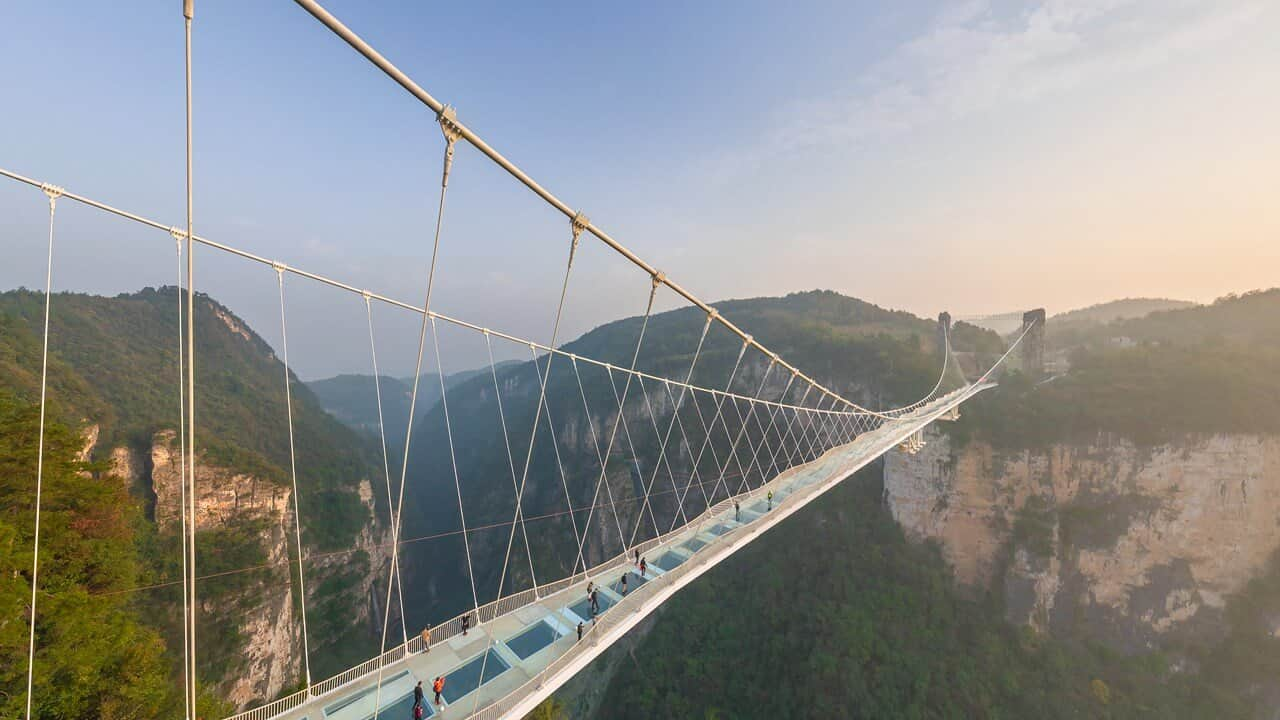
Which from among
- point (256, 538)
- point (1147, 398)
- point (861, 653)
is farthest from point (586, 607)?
point (1147, 398)

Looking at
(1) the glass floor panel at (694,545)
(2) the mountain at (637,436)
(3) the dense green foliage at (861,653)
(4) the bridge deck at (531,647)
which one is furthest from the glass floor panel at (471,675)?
(3) the dense green foliage at (861,653)

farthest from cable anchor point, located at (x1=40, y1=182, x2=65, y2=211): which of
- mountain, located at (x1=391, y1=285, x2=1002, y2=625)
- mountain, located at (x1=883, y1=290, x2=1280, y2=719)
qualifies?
mountain, located at (x1=883, y1=290, x2=1280, y2=719)

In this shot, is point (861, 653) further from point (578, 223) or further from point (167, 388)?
point (167, 388)

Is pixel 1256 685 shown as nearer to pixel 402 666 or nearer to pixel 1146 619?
pixel 1146 619

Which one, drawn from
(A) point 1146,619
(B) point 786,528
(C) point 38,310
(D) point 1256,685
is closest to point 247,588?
(C) point 38,310

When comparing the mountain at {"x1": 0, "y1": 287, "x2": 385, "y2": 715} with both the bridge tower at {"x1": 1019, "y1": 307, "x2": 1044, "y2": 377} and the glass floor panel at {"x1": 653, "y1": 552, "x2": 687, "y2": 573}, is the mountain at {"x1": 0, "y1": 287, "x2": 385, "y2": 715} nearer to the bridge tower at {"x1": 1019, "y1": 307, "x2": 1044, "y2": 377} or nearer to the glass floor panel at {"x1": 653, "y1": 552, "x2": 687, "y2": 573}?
the glass floor panel at {"x1": 653, "y1": 552, "x2": 687, "y2": 573}
